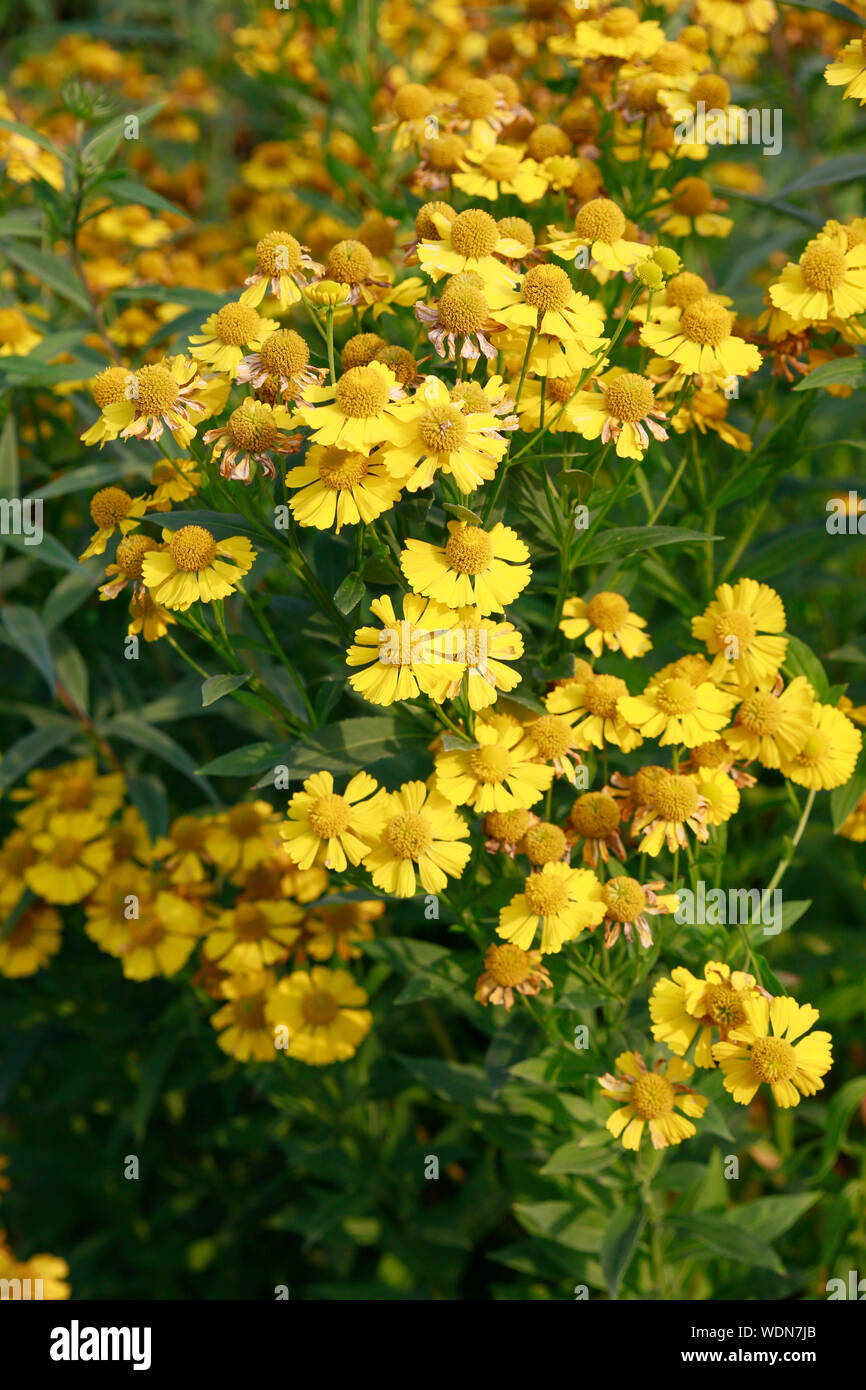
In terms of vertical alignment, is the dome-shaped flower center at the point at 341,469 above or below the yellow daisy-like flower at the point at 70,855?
above

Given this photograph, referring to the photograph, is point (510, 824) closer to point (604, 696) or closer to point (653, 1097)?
point (604, 696)

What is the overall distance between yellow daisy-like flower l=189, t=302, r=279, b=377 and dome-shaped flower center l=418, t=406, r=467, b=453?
0.26 metres

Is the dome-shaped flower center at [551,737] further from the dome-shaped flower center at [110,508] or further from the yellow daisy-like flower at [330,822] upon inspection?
the dome-shaped flower center at [110,508]

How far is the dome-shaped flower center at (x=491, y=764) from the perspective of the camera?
3.78 ft

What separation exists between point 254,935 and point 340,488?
76 cm

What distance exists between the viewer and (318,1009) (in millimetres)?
1587

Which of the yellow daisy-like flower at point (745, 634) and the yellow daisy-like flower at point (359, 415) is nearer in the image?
the yellow daisy-like flower at point (359, 415)

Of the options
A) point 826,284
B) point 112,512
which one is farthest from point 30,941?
point 826,284

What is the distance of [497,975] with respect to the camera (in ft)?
3.98

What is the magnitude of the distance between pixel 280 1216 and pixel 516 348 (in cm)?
148

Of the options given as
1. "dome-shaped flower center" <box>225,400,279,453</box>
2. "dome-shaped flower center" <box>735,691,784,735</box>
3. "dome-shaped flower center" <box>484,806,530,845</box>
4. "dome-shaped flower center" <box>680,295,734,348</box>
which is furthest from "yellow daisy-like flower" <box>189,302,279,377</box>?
"dome-shaped flower center" <box>735,691,784,735</box>

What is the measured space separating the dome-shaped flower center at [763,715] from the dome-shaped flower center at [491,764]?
0.30 m

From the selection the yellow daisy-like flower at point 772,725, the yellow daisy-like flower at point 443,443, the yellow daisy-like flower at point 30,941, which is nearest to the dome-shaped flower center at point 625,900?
the yellow daisy-like flower at point 772,725

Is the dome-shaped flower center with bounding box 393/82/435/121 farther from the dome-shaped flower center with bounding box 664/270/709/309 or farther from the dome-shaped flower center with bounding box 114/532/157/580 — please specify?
the dome-shaped flower center with bounding box 114/532/157/580
